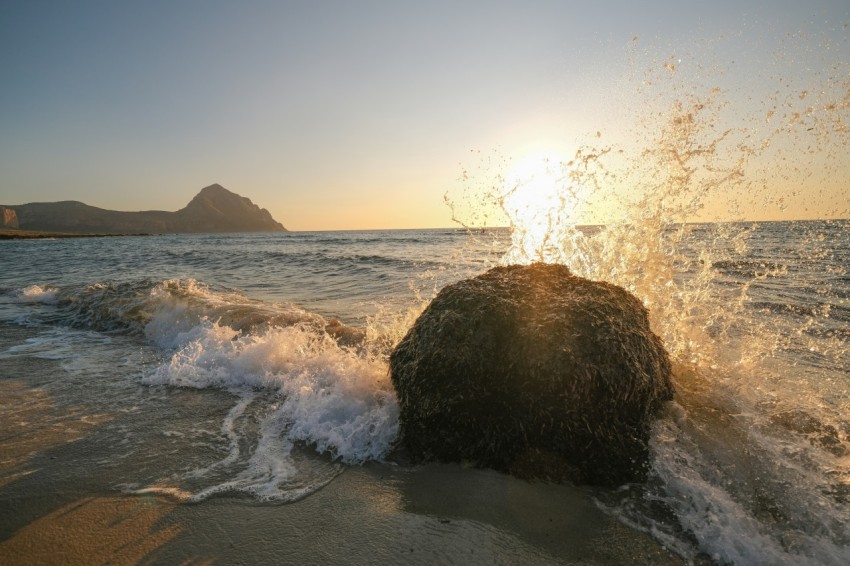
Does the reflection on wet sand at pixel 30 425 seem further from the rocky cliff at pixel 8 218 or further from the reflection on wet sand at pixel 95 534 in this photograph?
the rocky cliff at pixel 8 218

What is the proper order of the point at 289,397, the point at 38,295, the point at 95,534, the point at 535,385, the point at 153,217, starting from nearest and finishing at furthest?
1. the point at 95,534
2. the point at 535,385
3. the point at 289,397
4. the point at 38,295
5. the point at 153,217

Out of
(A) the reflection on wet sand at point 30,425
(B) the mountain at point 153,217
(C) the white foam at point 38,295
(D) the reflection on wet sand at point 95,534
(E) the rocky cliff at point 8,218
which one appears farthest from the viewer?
(B) the mountain at point 153,217

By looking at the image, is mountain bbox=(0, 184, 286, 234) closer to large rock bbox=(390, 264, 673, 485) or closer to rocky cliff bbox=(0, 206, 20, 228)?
rocky cliff bbox=(0, 206, 20, 228)

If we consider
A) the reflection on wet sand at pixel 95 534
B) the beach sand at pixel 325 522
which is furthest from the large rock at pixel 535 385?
the reflection on wet sand at pixel 95 534

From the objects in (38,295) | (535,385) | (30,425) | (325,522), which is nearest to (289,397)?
(325,522)

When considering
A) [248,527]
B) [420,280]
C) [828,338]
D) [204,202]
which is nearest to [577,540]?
[248,527]

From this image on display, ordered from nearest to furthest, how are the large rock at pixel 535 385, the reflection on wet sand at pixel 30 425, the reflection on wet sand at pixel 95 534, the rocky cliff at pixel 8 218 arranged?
the reflection on wet sand at pixel 95 534 → the large rock at pixel 535 385 → the reflection on wet sand at pixel 30 425 → the rocky cliff at pixel 8 218

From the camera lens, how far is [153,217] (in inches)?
5566

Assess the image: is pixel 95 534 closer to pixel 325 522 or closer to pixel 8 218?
pixel 325 522

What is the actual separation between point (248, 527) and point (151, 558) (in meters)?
0.52

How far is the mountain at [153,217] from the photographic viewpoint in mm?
115688

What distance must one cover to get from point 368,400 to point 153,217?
541ft

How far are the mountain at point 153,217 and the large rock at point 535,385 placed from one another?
138m

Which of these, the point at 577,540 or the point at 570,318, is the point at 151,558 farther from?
the point at 570,318
